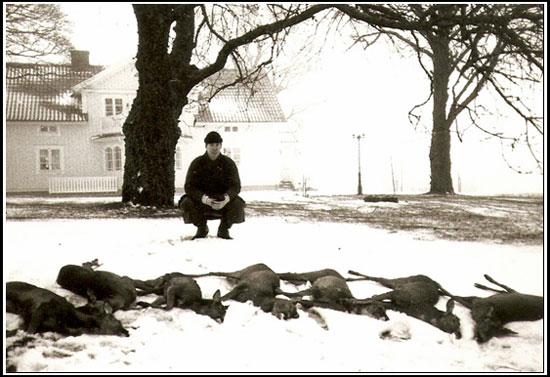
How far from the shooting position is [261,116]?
139 inches

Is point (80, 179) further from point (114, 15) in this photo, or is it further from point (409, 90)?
point (409, 90)

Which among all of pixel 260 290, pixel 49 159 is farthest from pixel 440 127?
pixel 49 159

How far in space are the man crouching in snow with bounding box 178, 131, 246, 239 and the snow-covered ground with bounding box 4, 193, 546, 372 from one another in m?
0.07

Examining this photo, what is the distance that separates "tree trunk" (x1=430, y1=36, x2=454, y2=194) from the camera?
290 centimetres

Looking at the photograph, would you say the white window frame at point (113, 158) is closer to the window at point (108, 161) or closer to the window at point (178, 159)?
the window at point (108, 161)

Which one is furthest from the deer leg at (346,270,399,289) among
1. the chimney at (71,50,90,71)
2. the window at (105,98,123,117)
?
the chimney at (71,50,90,71)

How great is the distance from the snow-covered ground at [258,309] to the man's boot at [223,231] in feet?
0.12

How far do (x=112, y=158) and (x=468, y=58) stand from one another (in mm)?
2156

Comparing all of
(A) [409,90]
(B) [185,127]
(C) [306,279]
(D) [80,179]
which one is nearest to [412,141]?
(A) [409,90]

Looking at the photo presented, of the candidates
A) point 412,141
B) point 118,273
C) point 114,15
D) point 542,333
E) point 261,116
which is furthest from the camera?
point 261,116

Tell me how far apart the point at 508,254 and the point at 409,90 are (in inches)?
44.6

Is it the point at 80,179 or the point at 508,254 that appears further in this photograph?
the point at 80,179

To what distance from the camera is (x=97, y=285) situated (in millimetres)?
2297

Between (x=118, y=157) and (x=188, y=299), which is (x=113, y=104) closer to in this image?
(x=118, y=157)
